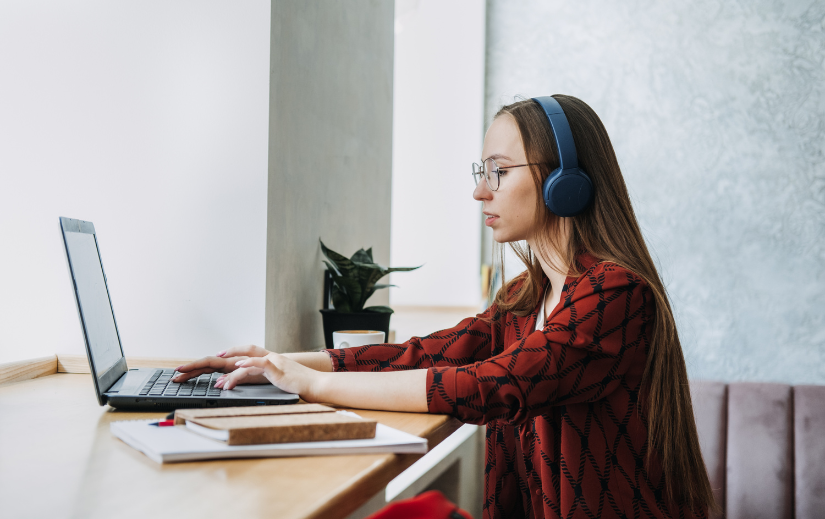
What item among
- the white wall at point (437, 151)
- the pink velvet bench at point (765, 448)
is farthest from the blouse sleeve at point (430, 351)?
the white wall at point (437, 151)

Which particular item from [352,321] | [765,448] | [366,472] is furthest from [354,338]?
[765,448]

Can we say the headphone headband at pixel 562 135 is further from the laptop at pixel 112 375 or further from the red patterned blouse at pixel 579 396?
the laptop at pixel 112 375

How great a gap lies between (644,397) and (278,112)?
2.89ft

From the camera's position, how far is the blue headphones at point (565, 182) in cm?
96

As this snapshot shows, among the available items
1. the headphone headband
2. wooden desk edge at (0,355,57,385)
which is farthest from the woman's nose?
wooden desk edge at (0,355,57,385)

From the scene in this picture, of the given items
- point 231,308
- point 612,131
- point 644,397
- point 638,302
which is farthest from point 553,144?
point 612,131

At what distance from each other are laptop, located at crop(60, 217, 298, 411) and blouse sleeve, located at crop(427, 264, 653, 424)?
0.24 meters

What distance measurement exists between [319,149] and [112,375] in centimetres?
73

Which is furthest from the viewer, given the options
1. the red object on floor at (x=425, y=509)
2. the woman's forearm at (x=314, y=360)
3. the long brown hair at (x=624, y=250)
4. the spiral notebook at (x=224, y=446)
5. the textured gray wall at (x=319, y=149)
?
the textured gray wall at (x=319, y=149)

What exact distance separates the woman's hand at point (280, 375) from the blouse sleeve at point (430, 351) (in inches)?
6.8

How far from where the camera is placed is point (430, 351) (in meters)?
1.12

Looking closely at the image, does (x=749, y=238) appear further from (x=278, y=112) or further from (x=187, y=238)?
(x=187, y=238)

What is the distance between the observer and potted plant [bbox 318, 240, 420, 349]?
1359 millimetres

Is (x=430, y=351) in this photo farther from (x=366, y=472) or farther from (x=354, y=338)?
(x=366, y=472)
